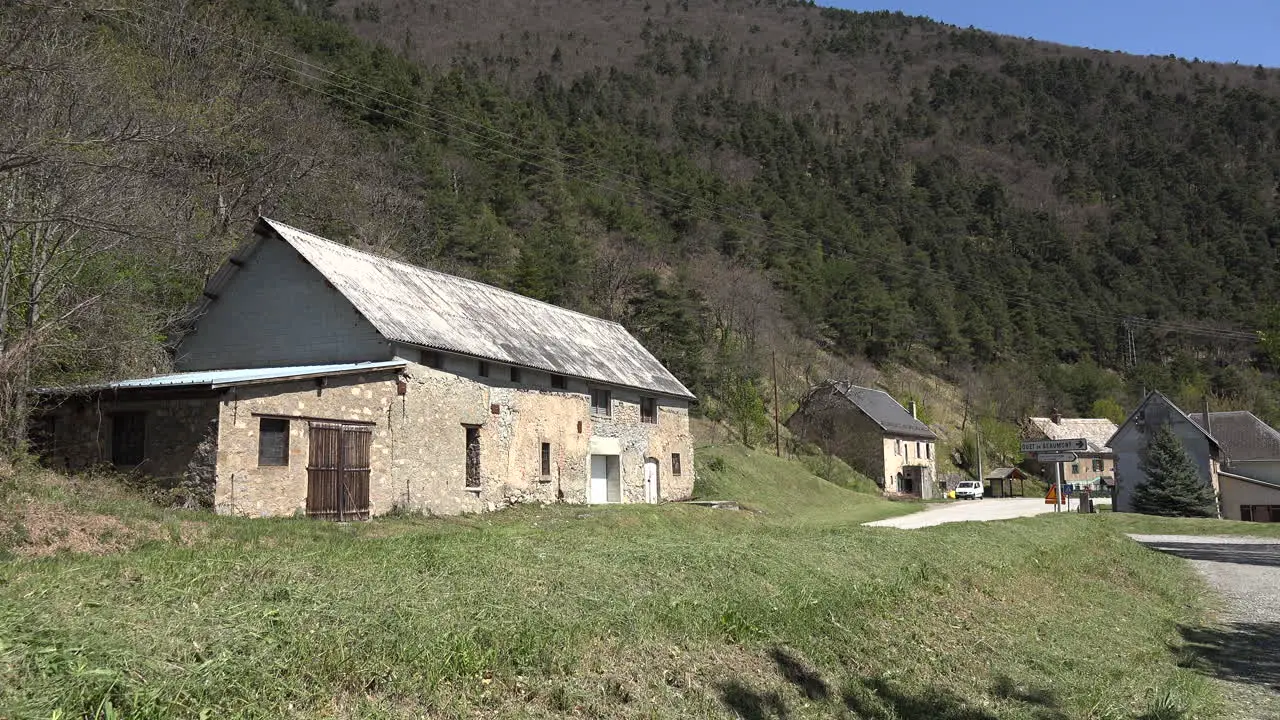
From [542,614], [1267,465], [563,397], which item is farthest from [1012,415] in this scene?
[542,614]

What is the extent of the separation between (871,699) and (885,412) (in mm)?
58535

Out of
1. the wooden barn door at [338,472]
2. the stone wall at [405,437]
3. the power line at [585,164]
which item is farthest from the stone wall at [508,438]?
the power line at [585,164]

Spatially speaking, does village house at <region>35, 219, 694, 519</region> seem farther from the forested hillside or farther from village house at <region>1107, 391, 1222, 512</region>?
village house at <region>1107, 391, 1222, 512</region>

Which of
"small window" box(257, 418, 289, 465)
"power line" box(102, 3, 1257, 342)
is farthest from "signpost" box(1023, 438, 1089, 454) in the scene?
"power line" box(102, 3, 1257, 342)

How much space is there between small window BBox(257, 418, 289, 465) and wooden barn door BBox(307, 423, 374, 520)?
53cm

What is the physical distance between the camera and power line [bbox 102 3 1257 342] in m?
46.5

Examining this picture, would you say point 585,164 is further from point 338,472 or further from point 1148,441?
point 338,472

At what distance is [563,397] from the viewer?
2752 cm

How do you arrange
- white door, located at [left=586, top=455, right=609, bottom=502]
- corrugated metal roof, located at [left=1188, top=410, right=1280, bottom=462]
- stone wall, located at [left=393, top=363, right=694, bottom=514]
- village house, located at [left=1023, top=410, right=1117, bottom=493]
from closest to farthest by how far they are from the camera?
stone wall, located at [left=393, top=363, right=694, bottom=514]
white door, located at [left=586, top=455, right=609, bottom=502]
corrugated metal roof, located at [left=1188, top=410, right=1280, bottom=462]
village house, located at [left=1023, top=410, right=1117, bottom=493]

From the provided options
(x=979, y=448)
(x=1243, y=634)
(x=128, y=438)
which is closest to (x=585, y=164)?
(x=979, y=448)

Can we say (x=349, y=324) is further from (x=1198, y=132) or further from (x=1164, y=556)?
(x=1198, y=132)

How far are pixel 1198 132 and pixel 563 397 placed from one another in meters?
168

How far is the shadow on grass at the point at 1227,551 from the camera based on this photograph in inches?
888

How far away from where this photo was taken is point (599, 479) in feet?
97.8
